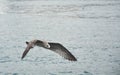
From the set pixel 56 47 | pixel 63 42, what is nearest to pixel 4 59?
pixel 63 42

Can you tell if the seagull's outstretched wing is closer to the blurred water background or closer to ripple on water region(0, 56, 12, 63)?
the blurred water background

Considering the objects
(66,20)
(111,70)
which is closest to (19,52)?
(111,70)

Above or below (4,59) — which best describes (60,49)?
below

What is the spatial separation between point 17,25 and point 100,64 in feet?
72.2

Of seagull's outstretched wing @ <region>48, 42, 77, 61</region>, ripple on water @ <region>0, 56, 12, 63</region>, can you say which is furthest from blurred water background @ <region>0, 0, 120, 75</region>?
seagull's outstretched wing @ <region>48, 42, 77, 61</region>

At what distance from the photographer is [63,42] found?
3322cm

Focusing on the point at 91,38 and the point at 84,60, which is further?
the point at 91,38

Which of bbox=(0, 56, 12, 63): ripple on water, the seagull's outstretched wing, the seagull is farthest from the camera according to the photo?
Answer: bbox=(0, 56, 12, 63): ripple on water

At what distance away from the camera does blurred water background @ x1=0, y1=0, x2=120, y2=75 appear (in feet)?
75.4

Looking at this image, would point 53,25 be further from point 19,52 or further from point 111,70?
point 111,70

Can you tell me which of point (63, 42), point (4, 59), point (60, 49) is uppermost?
point (63, 42)

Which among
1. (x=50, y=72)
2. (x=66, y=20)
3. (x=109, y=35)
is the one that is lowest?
(x=50, y=72)

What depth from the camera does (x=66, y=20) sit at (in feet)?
159

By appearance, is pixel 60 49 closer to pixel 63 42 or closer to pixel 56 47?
pixel 56 47
